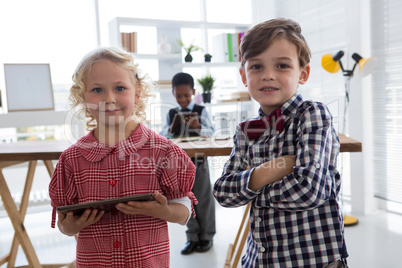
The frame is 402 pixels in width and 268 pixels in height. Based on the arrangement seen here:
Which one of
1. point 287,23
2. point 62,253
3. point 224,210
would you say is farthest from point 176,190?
point 224,210

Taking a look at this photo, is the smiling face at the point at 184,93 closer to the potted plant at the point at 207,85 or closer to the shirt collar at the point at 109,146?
the potted plant at the point at 207,85

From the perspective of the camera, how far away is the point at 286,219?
3.24ft

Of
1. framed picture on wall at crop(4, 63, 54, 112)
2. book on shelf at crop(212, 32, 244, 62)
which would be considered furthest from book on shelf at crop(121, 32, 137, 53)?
book on shelf at crop(212, 32, 244, 62)

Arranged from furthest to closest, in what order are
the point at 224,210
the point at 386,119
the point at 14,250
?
1. the point at 224,210
2. the point at 386,119
3. the point at 14,250

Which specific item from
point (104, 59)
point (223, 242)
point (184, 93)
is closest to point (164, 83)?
point (184, 93)

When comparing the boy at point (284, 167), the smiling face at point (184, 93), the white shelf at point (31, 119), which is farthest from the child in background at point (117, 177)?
the white shelf at point (31, 119)

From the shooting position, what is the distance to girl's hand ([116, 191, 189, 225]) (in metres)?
0.99

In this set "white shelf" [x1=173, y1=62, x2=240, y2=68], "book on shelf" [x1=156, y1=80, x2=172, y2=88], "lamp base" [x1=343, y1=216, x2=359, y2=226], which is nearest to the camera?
"lamp base" [x1=343, y1=216, x2=359, y2=226]

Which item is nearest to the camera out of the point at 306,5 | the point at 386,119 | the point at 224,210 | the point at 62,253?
the point at 62,253

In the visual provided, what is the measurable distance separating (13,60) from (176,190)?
326cm

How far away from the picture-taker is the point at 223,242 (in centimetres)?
273

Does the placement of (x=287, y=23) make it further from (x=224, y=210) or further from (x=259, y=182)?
(x=224, y=210)

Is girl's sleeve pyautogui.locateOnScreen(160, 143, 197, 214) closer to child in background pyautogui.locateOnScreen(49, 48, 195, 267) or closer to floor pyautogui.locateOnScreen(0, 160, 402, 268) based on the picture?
child in background pyautogui.locateOnScreen(49, 48, 195, 267)

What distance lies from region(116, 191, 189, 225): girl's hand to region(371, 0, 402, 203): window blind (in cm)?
267
